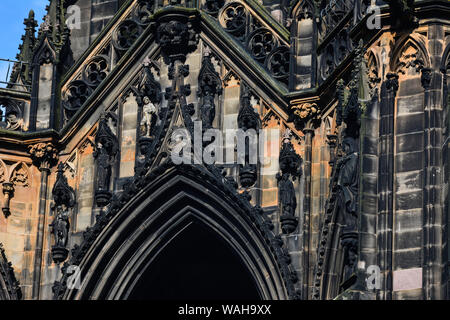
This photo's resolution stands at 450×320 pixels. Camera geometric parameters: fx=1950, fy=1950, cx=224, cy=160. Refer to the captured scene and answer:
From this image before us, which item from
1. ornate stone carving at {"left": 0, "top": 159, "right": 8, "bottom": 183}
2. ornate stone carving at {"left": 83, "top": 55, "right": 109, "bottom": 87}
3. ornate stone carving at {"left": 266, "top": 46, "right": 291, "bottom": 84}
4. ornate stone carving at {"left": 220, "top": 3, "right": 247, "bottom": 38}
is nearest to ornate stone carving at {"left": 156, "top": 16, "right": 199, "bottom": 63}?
ornate stone carving at {"left": 220, "top": 3, "right": 247, "bottom": 38}

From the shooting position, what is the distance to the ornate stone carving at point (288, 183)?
117 ft

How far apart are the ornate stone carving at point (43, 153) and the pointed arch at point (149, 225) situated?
1929mm

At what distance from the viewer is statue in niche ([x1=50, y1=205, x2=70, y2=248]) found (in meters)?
37.7

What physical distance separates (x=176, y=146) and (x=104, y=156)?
169cm

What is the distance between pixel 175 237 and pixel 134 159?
5.73 ft

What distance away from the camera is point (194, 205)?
3688 centimetres

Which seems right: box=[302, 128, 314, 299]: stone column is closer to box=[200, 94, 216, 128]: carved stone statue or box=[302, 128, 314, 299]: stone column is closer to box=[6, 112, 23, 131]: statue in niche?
box=[200, 94, 216, 128]: carved stone statue

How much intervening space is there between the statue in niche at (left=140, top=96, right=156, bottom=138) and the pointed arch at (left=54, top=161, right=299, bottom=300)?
93 centimetres

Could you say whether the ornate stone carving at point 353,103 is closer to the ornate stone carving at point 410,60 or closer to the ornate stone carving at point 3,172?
the ornate stone carving at point 410,60

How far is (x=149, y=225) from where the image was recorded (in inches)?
1460

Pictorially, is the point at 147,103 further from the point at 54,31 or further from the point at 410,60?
the point at 410,60

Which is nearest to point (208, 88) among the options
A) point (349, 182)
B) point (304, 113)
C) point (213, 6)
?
point (213, 6)
